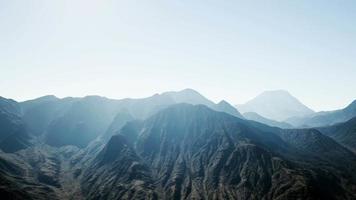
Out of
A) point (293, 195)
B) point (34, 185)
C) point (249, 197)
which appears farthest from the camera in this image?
point (34, 185)

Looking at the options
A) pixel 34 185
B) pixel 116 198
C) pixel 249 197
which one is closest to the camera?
pixel 249 197

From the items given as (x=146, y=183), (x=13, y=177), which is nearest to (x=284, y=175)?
(x=146, y=183)

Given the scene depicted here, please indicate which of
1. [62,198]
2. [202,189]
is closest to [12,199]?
[62,198]

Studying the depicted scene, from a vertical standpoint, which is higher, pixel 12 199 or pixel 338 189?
pixel 12 199

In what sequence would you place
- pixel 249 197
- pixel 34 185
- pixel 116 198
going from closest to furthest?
pixel 249 197, pixel 116 198, pixel 34 185

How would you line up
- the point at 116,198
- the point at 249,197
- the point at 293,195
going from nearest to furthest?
the point at 293,195
the point at 249,197
the point at 116,198

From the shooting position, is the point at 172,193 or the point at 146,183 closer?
the point at 172,193

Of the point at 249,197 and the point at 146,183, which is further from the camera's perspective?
the point at 146,183

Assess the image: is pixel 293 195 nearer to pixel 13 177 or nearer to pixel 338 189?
pixel 338 189

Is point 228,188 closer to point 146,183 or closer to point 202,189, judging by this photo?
point 202,189
